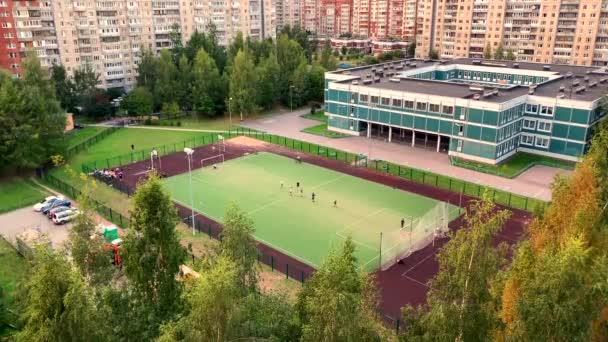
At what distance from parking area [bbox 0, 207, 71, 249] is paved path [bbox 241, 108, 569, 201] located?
111 feet

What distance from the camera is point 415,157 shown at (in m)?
57.2

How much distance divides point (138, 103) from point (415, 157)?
141 feet

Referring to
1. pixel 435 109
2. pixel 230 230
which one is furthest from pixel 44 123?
pixel 435 109

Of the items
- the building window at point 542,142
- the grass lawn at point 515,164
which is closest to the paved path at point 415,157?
the grass lawn at point 515,164

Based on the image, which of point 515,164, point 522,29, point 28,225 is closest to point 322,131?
point 515,164

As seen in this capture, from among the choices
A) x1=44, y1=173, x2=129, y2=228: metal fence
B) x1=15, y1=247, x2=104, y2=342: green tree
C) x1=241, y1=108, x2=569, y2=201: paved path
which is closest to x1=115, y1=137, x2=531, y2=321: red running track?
x1=44, y1=173, x2=129, y2=228: metal fence

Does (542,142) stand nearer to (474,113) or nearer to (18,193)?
(474,113)

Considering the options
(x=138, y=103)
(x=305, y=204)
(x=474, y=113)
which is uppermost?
(x=474, y=113)

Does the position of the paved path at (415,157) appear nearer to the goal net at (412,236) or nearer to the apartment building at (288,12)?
the goal net at (412,236)

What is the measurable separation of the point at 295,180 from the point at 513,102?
26652 mm

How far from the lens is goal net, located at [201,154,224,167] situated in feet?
182

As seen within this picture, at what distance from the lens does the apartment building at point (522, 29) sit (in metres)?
93.4

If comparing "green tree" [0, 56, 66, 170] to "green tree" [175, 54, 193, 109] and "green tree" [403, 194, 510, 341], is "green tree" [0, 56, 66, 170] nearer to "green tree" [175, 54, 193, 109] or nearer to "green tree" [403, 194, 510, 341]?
"green tree" [175, 54, 193, 109]

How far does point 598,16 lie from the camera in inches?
3600
